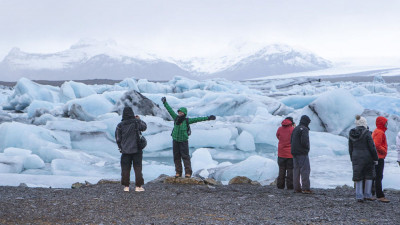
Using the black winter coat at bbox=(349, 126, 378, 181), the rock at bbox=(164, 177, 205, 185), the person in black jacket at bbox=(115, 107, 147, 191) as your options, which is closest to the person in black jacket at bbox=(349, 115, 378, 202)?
the black winter coat at bbox=(349, 126, 378, 181)

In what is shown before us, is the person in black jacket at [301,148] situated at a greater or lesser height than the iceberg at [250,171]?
greater

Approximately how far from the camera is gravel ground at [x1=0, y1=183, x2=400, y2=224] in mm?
4047

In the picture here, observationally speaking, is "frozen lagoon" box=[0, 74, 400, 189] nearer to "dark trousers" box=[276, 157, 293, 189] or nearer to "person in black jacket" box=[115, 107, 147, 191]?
"dark trousers" box=[276, 157, 293, 189]

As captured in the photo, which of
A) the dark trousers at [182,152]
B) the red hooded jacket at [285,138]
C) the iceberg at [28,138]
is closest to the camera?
the red hooded jacket at [285,138]

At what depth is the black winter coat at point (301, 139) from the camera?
5574 mm

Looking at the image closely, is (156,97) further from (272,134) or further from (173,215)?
(173,215)

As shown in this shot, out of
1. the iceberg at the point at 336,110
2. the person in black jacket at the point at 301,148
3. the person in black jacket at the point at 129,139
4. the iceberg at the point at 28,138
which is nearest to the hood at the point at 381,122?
the person in black jacket at the point at 301,148

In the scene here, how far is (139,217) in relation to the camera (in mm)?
4105

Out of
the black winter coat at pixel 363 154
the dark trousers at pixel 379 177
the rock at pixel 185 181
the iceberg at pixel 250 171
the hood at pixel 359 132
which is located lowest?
the iceberg at pixel 250 171

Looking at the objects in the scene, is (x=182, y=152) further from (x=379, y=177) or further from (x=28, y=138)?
(x=28, y=138)

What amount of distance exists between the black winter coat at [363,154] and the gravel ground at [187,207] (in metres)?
0.34

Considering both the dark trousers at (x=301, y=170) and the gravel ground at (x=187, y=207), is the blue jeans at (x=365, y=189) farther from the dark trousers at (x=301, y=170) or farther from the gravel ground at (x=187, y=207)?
the dark trousers at (x=301, y=170)

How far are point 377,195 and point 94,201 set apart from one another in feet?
10.4

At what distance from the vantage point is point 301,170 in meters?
5.67
